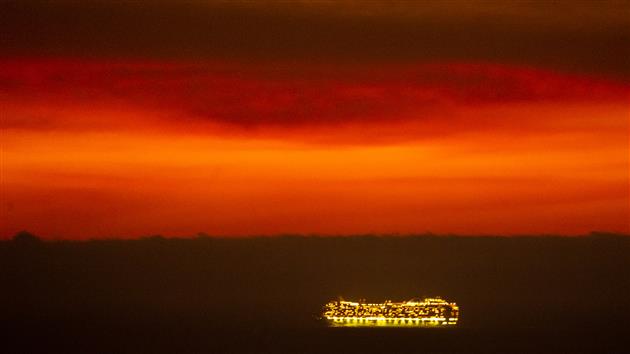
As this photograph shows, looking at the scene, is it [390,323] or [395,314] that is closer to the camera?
[390,323]

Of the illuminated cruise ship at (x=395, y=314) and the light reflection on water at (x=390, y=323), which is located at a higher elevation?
the illuminated cruise ship at (x=395, y=314)

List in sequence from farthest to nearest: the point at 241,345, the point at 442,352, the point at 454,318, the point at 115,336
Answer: the point at 454,318, the point at 115,336, the point at 241,345, the point at 442,352

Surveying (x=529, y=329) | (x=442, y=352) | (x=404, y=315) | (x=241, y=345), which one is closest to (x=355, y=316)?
(x=404, y=315)

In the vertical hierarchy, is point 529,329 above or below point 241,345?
above

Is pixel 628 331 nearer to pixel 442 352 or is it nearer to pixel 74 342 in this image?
pixel 442 352

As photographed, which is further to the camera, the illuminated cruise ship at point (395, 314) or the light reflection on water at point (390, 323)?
the illuminated cruise ship at point (395, 314)

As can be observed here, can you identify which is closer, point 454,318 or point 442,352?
point 442,352

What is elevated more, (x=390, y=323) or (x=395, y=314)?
(x=395, y=314)

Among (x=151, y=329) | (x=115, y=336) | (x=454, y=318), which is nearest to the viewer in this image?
(x=115, y=336)
